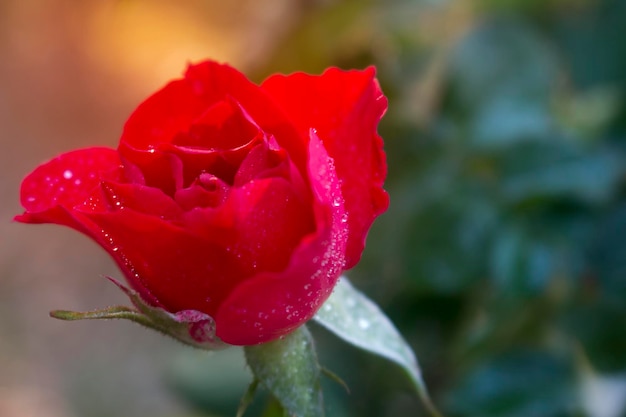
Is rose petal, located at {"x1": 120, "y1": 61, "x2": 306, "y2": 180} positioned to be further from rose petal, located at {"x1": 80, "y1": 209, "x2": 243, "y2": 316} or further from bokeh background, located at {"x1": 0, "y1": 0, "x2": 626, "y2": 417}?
bokeh background, located at {"x1": 0, "y1": 0, "x2": 626, "y2": 417}

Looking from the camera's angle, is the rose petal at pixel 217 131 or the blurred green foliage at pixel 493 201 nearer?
the rose petal at pixel 217 131

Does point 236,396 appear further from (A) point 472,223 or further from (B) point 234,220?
(B) point 234,220

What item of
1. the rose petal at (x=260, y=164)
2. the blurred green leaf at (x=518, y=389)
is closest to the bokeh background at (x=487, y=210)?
the blurred green leaf at (x=518, y=389)

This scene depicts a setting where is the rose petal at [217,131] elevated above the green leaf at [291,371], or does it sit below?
above

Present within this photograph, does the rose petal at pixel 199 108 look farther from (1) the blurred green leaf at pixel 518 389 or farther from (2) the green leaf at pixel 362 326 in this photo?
(1) the blurred green leaf at pixel 518 389

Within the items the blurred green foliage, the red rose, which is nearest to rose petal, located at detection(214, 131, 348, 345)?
the red rose

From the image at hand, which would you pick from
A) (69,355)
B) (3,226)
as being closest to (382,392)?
(69,355)

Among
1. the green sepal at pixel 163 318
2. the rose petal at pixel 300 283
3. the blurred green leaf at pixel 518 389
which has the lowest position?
the blurred green leaf at pixel 518 389
